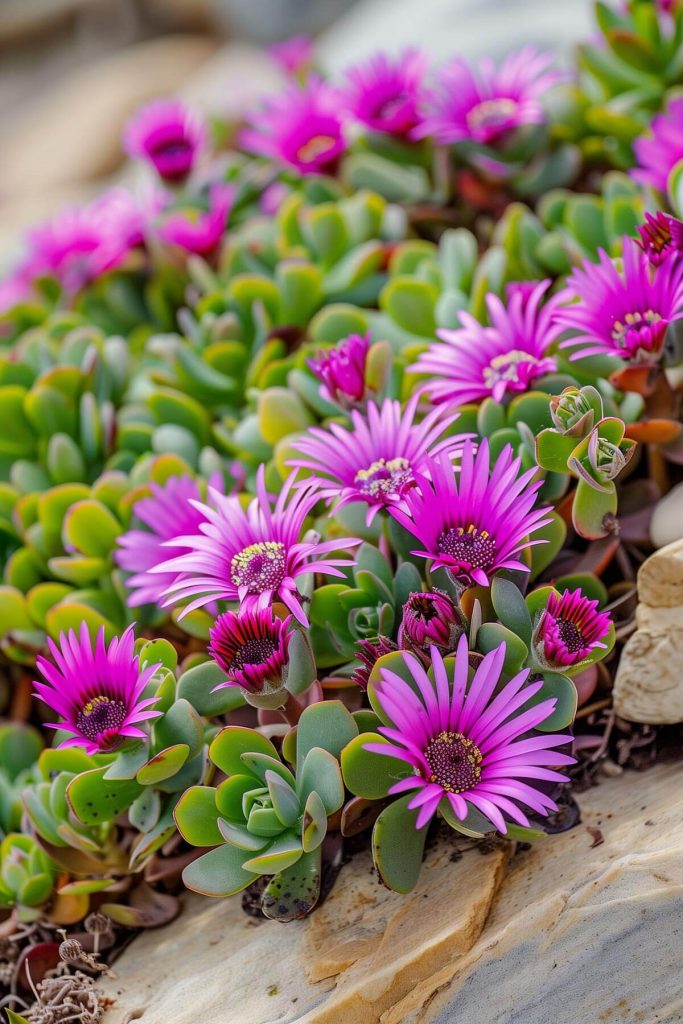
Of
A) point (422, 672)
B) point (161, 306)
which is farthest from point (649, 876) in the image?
point (161, 306)

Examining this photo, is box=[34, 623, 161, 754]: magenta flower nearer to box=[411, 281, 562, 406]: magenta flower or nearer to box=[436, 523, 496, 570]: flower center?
box=[436, 523, 496, 570]: flower center

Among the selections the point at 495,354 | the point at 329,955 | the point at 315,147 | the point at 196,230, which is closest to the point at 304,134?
the point at 315,147

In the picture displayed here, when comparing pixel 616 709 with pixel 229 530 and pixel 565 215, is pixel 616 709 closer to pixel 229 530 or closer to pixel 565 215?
pixel 229 530

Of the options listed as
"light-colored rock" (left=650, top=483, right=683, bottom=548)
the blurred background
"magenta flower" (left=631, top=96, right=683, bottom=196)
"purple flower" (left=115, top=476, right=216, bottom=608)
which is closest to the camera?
"light-colored rock" (left=650, top=483, right=683, bottom=548)

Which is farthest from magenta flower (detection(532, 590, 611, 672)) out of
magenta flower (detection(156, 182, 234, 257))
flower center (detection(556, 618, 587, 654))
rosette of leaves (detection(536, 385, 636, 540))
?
magenta flower (detection(156, 182, 234, 257))

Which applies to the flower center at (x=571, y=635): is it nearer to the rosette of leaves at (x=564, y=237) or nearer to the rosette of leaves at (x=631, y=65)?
the rosette of leaves at (x=564, y=237)

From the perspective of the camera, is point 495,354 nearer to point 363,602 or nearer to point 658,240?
point 658,240

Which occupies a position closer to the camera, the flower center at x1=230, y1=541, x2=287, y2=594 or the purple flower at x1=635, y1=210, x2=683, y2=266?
the flower center at x1=230, y1=541, x2=287, y2=594
